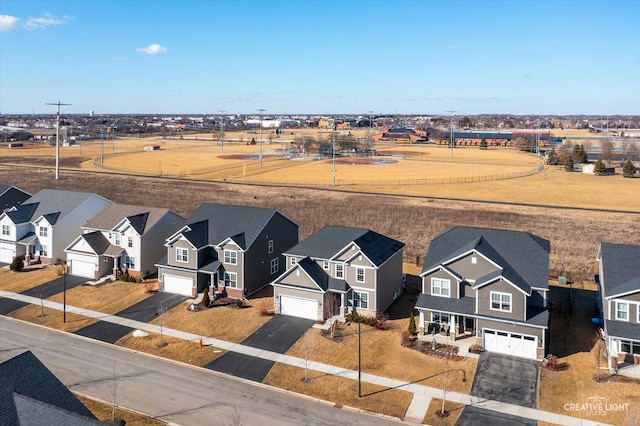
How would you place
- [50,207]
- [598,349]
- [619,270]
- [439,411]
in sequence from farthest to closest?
[50,207] < [619,270] < [598,349] < [439,411]

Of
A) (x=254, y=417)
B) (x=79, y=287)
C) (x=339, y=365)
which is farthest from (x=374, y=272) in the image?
(x=79, y=287)

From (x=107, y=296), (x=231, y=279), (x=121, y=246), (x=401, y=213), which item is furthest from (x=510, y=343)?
(x=401, y=213)

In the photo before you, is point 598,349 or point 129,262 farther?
point 129,262

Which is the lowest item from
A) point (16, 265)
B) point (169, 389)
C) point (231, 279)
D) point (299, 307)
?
point (169, 389)

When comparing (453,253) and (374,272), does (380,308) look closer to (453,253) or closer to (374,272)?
(374,272)

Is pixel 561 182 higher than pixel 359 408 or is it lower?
higher

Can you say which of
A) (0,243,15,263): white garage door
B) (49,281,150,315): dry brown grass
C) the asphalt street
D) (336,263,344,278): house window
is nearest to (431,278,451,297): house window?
(336,263,344,278): house window

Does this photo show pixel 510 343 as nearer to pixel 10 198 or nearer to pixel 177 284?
pixel 177 284
